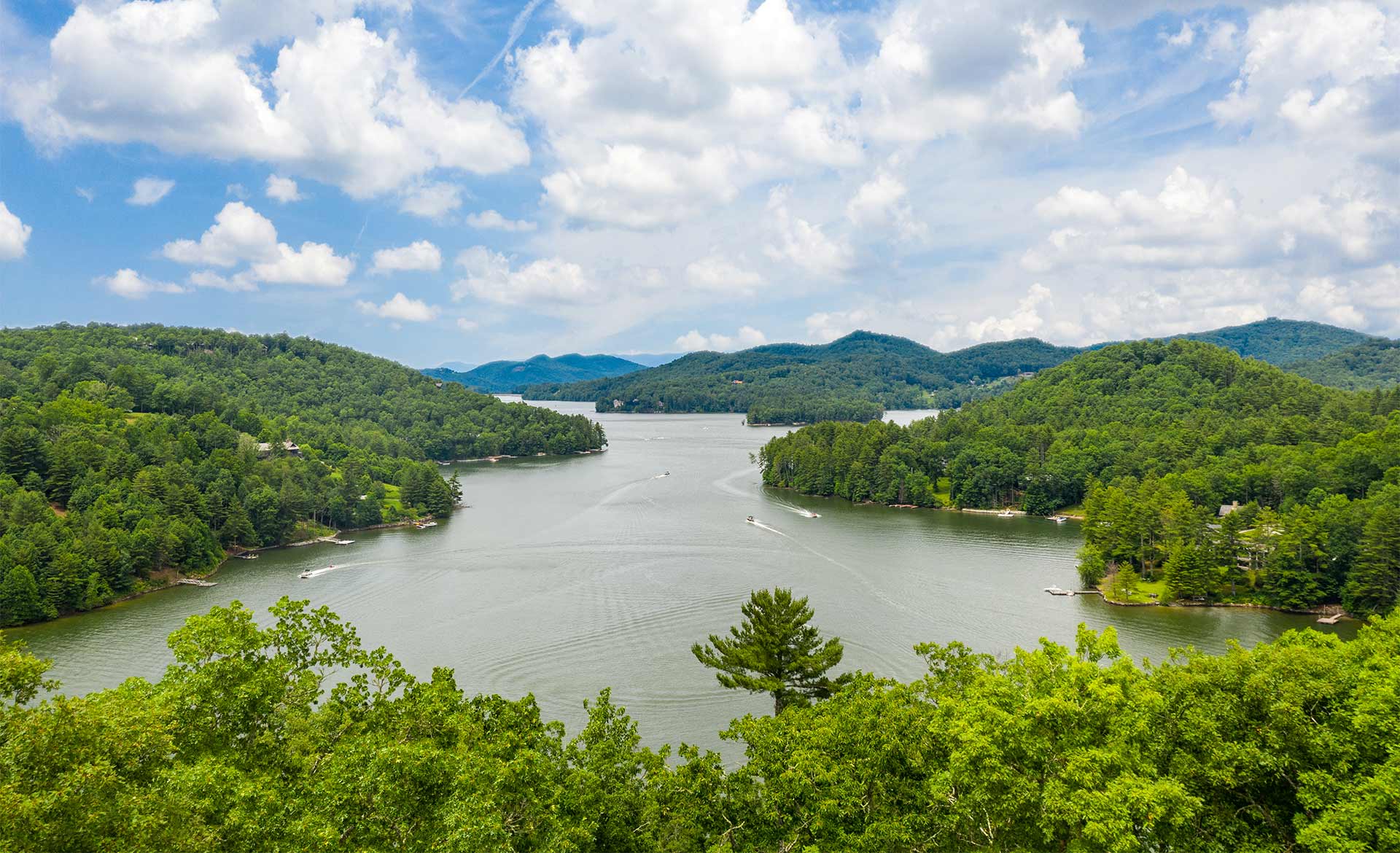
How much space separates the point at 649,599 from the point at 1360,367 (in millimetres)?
171490

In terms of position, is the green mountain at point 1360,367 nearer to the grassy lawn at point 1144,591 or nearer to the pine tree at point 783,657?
the grassy lawn at point 1144,591

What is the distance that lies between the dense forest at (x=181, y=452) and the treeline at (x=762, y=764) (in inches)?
1289

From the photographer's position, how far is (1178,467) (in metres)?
58.2

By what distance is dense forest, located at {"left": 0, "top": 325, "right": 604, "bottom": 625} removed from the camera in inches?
1544

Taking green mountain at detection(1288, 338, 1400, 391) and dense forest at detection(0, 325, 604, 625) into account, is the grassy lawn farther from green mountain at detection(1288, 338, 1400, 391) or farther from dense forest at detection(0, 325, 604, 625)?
green mountain at detection(1288, 338, 1400, 391)

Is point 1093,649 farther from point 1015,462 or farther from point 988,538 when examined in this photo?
point 1015,462

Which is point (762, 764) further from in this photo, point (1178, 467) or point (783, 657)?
point (1178, 467)

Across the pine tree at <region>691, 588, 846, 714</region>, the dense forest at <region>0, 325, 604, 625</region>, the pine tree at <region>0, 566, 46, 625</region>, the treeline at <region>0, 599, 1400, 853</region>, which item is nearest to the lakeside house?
the dense forest at <region>0, 325, 604, 625</region>

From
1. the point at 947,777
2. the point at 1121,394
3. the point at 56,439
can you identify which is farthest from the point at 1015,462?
the point at 56,439

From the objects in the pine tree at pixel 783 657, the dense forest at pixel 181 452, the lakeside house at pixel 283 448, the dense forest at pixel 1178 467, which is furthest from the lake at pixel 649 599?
the lakeside house at pixel 283 448

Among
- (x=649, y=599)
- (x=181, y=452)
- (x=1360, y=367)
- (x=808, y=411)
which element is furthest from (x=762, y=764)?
(x=1360, y=367)

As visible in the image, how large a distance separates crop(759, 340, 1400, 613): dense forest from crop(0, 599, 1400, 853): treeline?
88.0ft

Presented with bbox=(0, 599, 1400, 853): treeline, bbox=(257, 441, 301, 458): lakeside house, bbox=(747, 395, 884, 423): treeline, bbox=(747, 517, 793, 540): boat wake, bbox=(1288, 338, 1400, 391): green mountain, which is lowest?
bbox=(747, 517, 793, 540): boat wake

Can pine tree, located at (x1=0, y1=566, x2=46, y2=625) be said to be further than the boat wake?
No
